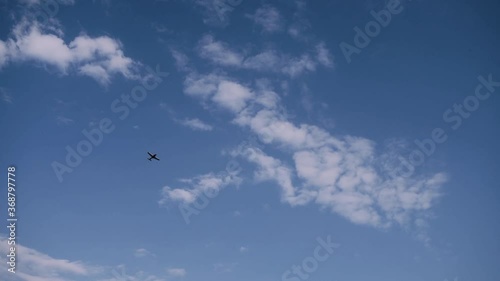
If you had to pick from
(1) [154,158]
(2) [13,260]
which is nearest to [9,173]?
(2) [13,260]

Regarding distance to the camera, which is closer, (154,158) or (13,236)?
(13,236)

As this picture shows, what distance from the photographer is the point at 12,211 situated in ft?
228

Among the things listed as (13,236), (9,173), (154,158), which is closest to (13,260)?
(13,236)

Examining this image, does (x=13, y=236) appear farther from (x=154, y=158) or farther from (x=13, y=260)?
(x=154, y=158)

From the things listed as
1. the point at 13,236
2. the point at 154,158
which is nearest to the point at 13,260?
the point at 13,236

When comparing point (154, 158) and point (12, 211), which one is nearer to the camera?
point (12, 211)

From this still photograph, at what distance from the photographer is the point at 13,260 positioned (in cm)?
6956

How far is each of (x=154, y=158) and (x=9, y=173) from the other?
76.6 ft

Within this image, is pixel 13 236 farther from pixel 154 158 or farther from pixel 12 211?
pixel 154 158

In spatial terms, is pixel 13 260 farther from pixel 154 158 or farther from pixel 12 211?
pixel 154 158

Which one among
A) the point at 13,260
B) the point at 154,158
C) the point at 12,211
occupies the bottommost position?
the point at 13,260

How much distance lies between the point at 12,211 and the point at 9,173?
4.89 metres

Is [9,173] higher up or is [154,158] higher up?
[154,158]

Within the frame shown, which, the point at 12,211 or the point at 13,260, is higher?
the point at 12,211
